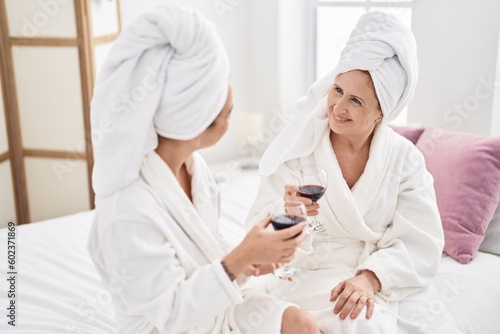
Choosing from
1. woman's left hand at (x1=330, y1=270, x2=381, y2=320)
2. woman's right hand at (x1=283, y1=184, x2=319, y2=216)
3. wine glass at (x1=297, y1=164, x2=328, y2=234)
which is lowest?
woman's left hand at (x1=330, y1=270, x2=381, y2=320)

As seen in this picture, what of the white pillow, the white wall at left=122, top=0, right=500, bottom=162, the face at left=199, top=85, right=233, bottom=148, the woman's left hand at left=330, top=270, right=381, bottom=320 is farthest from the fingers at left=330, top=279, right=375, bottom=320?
the white wall at left=122, top=0, right=500, bottom=162

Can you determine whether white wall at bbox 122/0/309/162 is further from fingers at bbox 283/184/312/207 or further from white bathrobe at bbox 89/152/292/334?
white bathrobe at bbox 89/152/292/334

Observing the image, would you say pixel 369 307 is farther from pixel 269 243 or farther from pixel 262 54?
pixel 262 54

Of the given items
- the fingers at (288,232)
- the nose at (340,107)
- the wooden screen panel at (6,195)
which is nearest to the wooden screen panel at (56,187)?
the wooden screen panel at (6,195)

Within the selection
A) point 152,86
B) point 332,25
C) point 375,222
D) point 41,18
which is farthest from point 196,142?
point 332,25

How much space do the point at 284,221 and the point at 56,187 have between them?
93.1 inches

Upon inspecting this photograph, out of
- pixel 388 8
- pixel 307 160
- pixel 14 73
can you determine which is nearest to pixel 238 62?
pixel 388 8

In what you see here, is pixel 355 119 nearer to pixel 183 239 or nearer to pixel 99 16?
pixel 183 239

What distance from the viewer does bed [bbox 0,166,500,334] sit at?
199 centimetres

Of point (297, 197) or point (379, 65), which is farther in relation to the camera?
point (379, 65)

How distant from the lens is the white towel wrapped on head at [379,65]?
6.46 ft

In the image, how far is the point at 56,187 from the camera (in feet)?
11.6

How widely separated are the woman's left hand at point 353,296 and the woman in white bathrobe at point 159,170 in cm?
38

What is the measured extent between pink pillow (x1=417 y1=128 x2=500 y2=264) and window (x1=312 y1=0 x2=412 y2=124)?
1.11 meters
